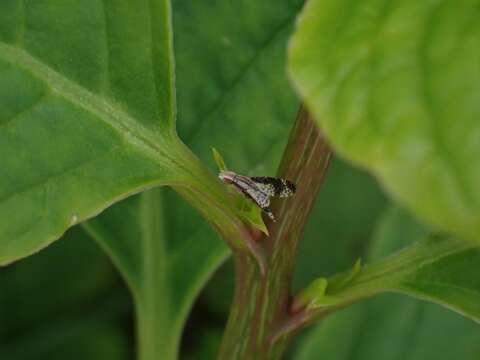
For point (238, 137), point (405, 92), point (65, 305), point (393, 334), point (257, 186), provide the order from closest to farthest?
1. point (405, 92)
2. point (257, 186)
3. point (238, 137)
4. point (393, 334)
5. point (65, 305)

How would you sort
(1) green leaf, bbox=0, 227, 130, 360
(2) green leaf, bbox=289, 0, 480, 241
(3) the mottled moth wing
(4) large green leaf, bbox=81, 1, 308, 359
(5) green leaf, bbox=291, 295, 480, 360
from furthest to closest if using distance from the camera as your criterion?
(1) green leaf, bbox=0, 227, 130, 360
(5) green leaf, bbox=291, 295, 480, 360
(4) large green leaf, bbox=81, 1, 308, 359
(3) the mottled moth wing
(2) green leaf, bbox=289, 0, 480, 241

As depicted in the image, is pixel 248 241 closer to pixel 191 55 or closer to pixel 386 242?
pixel 191 55

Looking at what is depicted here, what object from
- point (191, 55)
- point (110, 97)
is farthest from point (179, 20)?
point (110, 97)

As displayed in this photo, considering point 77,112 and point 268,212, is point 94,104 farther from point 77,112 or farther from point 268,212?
point 268,212

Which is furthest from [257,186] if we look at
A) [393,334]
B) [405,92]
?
[393,334]

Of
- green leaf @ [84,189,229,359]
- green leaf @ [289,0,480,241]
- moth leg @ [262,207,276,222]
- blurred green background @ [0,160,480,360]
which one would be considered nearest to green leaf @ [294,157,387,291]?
blurred green background @ [0,160,480,360]

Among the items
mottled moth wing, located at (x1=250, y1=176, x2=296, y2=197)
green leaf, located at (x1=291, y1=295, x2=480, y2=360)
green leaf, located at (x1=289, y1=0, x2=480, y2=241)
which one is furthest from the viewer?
green leaf, located at (x1=291, y1=295, x2=480, y2=360)

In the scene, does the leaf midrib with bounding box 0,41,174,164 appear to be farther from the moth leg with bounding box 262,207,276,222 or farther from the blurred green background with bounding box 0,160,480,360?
the blurred green background with bounding box 0,160,480,360
